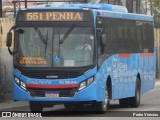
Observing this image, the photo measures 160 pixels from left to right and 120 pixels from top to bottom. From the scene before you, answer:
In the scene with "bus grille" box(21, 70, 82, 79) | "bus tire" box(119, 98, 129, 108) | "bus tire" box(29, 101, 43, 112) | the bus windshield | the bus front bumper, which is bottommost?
"bus tire" box(119, 98, 129, 108)

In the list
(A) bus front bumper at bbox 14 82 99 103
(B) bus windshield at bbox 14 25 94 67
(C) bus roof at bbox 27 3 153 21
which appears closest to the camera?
(A) bus front bumper at bbox 14 82 99 103

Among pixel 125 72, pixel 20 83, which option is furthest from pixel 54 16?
pixel 125 72

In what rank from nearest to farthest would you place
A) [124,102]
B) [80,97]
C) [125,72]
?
[80,97]
[125,72]
[124,102]

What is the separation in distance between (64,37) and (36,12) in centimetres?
119

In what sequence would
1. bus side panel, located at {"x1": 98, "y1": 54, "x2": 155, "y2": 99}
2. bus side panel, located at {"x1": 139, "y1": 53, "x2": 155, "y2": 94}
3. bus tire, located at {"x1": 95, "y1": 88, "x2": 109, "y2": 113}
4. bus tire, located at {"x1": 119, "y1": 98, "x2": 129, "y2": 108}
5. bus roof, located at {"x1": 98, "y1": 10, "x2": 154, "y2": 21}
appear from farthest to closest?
bus side panel, located at {"x1": 139, "y1": 53, "x2": 155, "y2": 94}, bus tire, located at {"x1": 119, "y1": 98, "x2": 129, "y2": 108}, bus side panel, located at {"x1": 98, "y1": 54, "x2": 155, "y2": 99}, bus roof, located at {"x1": 98, "y1": 10, "x2": 154, "y2": 21}, bus tire, located at {"x1": 95, "y1": 88, "x2": 109, "y2": 113}

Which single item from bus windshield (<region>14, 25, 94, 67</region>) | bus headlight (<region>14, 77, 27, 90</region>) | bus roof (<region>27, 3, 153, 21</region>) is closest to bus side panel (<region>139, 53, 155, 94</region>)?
bus roof (<region>27, 3, 153, 21</region>)

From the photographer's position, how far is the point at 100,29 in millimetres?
19562

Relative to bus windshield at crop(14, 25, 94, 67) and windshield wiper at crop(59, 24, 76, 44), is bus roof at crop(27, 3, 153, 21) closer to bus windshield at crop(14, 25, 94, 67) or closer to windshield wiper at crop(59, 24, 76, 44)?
windshield wiper at crop(59, 24, 76, 44)

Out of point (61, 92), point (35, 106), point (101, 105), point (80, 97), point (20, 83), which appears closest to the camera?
point (80, 97)

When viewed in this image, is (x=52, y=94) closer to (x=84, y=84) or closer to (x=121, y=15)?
(x=84, y=84)

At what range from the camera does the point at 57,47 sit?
753 inches

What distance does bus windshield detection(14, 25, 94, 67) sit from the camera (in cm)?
1906

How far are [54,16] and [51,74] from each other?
167 centimetres

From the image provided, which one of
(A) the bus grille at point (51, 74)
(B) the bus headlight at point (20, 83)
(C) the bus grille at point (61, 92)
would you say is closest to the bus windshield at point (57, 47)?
(A) the bus grille at point (51, 74)
